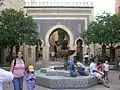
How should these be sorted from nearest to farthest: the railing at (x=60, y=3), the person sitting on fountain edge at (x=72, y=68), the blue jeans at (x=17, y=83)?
the blue jeans at (x=17, y=83) < the person sitting on fountain edge at (x=72, y=68) < the railing at (x=60, y=3)

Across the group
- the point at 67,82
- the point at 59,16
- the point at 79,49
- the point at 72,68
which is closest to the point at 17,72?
the point at 67,82

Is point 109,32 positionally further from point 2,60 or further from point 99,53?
point 2,60

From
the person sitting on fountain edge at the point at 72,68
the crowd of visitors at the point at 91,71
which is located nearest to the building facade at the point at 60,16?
the crowd of visitors at the point at 91,71

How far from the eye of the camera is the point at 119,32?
3209 cm

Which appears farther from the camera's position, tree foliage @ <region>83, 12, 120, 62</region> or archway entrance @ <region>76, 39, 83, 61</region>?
archway entrance @ <region>76, 39, 83, 61</region>

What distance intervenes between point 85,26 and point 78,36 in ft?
4.26

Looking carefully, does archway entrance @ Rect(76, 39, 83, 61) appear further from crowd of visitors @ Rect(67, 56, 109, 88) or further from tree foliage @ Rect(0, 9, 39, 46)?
crowd of visitors @ Rect(67, 56, 109, 88)

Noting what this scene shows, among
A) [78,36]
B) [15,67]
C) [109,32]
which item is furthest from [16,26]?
[15,67]

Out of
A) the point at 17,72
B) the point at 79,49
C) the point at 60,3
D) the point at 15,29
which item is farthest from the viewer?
the point at 79,49

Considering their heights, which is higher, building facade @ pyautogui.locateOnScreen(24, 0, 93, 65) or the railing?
the railing

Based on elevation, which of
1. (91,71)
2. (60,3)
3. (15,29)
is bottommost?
(91,71)

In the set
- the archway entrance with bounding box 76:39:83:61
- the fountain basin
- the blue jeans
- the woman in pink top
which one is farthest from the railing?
the blue jeans

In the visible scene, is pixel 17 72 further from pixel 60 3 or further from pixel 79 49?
pixel 79 49

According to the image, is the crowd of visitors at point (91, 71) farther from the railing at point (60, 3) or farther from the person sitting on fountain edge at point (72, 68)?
the railing at point (60, 3)
